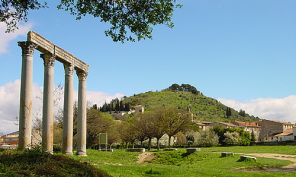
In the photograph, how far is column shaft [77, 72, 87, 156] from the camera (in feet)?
89.3

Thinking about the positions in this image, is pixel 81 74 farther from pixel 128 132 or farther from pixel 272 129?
pixel 272 129

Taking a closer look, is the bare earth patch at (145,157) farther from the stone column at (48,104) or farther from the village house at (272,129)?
the village house at (272,129)

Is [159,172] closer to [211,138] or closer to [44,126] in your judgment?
[44,126]

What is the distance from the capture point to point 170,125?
171 feet

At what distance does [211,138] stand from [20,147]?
5963cm

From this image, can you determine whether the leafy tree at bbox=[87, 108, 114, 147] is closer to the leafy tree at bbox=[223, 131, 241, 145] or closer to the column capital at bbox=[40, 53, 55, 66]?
the column capital at bbox=[40, 53, 55, 66]

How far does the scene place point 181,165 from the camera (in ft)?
97.6

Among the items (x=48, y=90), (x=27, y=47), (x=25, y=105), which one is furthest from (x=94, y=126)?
(x=27, y=47)

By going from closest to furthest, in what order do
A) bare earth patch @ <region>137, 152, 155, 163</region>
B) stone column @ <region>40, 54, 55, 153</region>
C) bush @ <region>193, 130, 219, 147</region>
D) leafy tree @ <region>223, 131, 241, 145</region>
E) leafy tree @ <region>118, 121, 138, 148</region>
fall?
stone column @ <region>40, 54, 55, 153</region> < bare earth patch @ <region>137, 152, 155, 163</region> < leafy tree @ <region>118, 121, 138, 148</region> < bush @ <region>193, 130, 219, 147</region> < leafy tree @ <region>223, 131, 241, 145</region>

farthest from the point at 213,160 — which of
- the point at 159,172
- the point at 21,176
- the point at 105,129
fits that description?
the point at 105,129

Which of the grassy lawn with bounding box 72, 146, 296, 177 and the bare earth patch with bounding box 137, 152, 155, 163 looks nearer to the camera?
the grassy lawn with bounding box 72, 146, 296, 177

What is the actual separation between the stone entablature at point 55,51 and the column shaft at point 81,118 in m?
0.96

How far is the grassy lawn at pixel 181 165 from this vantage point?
673 inches

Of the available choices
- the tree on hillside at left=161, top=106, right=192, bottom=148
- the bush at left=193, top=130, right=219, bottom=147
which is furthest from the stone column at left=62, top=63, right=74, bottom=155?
the bush at left=193, top=130, right=219, bottom=147
